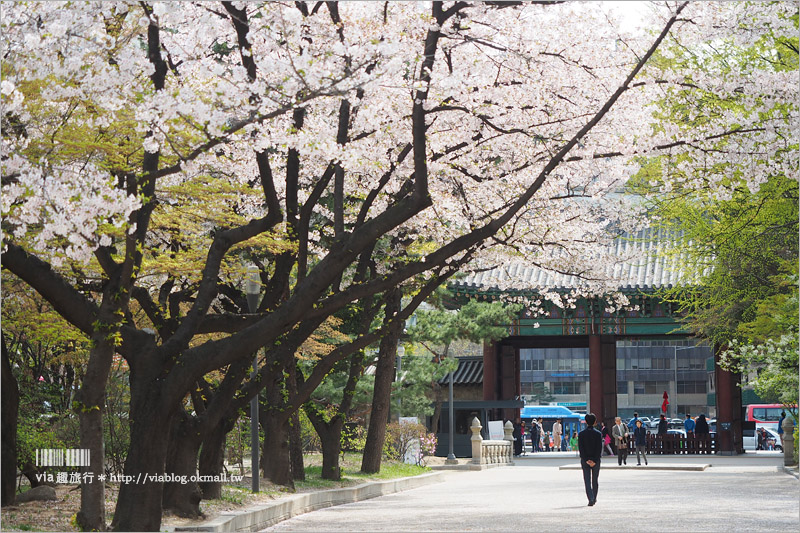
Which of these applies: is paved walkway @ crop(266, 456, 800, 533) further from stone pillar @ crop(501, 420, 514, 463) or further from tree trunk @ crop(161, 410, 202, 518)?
stone pillar @ crop(501, 420, 514, 463)

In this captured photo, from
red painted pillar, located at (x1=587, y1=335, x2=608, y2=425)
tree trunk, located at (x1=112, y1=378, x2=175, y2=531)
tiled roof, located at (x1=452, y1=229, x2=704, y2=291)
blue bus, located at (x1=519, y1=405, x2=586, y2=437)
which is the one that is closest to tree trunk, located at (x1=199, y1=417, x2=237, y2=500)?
tree trunk, located at (x1=112, y1=378, x2=175, y2=531)

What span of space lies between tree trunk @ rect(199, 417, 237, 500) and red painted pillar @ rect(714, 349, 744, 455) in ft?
88.9

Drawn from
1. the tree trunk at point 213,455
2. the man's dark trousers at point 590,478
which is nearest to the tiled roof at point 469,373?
the man's dark trousers at point 590,478

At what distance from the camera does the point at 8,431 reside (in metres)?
14.4

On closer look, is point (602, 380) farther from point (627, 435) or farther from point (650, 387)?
point (650, 387)

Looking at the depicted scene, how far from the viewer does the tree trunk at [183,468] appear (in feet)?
47.7

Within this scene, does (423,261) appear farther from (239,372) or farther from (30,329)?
(30,329)

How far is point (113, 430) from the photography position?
709 inches

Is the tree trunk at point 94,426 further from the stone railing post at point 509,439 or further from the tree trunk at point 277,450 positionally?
the stone railing post at point 509,439

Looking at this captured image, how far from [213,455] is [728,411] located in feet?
93.5

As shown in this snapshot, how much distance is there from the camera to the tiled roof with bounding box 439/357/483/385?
48.9 meters

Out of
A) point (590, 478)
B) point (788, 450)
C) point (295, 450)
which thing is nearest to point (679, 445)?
point (788, 450)

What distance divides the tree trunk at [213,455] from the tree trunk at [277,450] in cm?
318

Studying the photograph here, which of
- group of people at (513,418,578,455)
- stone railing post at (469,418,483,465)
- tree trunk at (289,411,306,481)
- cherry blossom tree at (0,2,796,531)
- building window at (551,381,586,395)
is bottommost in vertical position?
group of people at (513,418,578,455)
